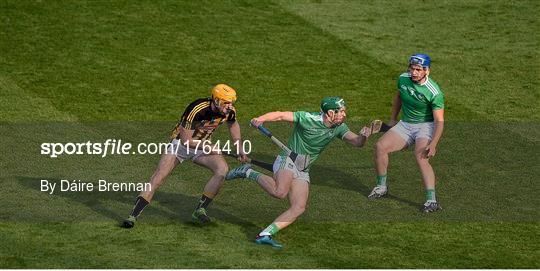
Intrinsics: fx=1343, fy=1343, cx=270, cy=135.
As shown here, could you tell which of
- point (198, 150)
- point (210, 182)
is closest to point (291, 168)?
point (210, 182)

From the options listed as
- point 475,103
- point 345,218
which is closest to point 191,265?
point 345,218

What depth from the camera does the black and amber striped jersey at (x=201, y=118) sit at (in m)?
20.1

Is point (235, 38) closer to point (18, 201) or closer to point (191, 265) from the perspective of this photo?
point (18, 201)

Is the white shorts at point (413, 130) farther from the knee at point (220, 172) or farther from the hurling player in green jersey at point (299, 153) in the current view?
the knee at point (220, 172)

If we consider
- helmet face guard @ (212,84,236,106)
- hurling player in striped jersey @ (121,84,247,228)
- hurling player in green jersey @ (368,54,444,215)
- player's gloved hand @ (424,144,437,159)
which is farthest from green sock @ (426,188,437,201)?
helmet face guard @ (212,84,236,106)

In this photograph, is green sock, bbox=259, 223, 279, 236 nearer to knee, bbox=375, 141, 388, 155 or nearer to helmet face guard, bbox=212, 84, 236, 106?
helmet face guard, bbox=212, 84, 236, 106

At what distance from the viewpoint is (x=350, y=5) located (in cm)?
3191

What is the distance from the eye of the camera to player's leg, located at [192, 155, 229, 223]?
20.4 meters

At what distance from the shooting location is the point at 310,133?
20109 mm

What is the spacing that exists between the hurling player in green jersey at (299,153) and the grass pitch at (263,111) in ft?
1.70

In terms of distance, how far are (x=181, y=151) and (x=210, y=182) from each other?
65 centimetres

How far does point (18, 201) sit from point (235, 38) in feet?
32.3

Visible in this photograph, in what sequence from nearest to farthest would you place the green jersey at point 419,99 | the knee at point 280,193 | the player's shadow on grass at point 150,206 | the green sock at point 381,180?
the knee at point 280,193
the player's shadow on grass at point 150,206
the green jersey at point 419,99
the green sock at point 381,180

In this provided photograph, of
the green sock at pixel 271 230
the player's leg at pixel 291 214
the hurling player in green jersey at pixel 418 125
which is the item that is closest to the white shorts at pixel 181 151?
the player's leg at pixel 291 214
